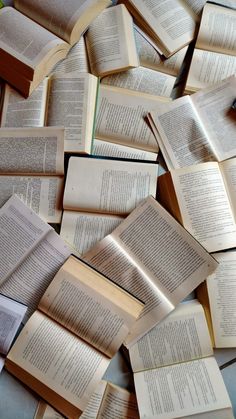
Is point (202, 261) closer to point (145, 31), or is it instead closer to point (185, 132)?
point (185, 132)

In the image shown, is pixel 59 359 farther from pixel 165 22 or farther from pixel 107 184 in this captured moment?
pixel 165 22

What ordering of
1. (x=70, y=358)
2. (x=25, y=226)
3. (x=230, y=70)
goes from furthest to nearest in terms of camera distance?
1. (x=230, y=70)
2. (x=25, y=226)
3. (x=70, y=358)

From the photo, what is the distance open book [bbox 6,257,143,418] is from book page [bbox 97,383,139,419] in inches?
3.2

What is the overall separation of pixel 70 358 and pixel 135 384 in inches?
7.6

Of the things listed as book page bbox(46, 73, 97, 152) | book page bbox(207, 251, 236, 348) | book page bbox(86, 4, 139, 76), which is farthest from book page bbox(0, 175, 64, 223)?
book page bbox(207, 251, 236, 348)

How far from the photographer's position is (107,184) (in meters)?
1.45

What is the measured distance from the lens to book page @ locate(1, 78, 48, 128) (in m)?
1.50

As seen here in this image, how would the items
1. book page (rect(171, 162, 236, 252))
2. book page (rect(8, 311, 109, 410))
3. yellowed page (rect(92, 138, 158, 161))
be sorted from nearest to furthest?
book page (rect(8, 311, 109, 410))
book page (rect(171, 162, 236, 252))
yellowed page (rect(92, 138, 158, 161))

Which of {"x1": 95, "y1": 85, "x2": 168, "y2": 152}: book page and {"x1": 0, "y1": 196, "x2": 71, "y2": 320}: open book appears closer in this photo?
{"x1": 0, "y1": 196, "x2": 71, "y2": 320}: open book

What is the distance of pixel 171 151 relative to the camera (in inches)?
59.1

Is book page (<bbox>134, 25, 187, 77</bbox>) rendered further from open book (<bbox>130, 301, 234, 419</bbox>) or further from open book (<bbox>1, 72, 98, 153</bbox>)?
open book (<bbox>130, 301, 234, 419</bbox>)

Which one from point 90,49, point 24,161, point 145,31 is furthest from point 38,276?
point 145,31

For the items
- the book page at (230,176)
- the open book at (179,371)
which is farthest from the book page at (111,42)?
the open book at (179,371)

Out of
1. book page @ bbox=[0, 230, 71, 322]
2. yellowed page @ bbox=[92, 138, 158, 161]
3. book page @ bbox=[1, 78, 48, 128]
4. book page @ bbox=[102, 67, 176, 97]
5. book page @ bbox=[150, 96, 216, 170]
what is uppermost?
book page @ bbox=[102, 67, 176, 97]
